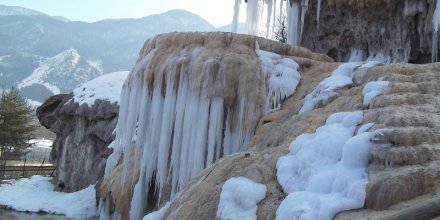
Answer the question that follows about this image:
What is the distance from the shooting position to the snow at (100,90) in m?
24.5

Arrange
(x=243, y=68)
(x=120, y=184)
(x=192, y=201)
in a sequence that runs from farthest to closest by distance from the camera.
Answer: (x=120, y=184) < (x=243, y=68) < (x=192, y=201)

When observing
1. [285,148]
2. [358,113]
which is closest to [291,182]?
[285,148]

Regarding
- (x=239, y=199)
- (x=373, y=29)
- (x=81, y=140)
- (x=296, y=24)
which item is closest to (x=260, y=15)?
(x=296, y=24)

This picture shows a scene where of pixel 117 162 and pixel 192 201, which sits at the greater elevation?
pixel 192 201

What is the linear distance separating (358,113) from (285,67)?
398cm

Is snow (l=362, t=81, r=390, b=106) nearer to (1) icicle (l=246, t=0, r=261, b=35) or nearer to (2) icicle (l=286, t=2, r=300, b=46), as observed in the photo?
(2) icicle (l=286, t=2, r=300, b=46)

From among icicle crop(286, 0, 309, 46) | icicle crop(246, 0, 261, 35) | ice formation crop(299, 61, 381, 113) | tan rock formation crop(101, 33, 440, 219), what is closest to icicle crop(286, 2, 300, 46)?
icicle crop(286, 0, 309, 46)

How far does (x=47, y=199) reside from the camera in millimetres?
21047

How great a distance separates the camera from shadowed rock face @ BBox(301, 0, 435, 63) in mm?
13234

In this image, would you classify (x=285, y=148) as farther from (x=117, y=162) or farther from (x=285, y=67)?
(x=117, y=162)

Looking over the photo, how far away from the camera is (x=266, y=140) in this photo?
7.87 meters

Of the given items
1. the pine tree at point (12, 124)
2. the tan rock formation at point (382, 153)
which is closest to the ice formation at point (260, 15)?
the tan rock formation at point (382, 153)

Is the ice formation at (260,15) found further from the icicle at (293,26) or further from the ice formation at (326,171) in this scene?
the ice formation at (326,171)

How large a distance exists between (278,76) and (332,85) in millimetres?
1641
